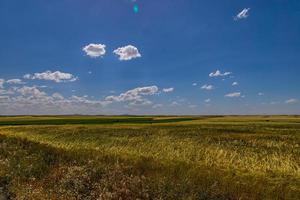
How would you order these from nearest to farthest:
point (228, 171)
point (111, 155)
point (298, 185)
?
point (298, 185) → point (228, 171) → point (111, 155)

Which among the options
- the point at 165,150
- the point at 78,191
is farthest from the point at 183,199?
the point at 165,150

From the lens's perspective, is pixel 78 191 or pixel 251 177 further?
pixel 251 177

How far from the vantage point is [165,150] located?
2227 cm

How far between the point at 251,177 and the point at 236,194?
371cm

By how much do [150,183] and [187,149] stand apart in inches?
426

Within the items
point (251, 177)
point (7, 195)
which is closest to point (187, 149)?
point (251, 177)

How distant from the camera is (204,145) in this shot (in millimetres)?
23750

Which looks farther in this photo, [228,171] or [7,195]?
[228,171]

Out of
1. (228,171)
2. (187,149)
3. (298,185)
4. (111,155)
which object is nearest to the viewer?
(298,185)

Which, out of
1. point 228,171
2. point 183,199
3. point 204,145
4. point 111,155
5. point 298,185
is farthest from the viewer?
point 204,145

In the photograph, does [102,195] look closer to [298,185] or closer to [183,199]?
[183,199]

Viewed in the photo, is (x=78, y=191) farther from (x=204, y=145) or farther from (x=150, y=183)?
(x=204, y=145)

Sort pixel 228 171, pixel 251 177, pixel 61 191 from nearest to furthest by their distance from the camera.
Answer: pixel 61 191 < pixel 251 177 < pixel 228 171

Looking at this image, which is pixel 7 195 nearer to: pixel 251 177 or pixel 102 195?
pixel 102 195
